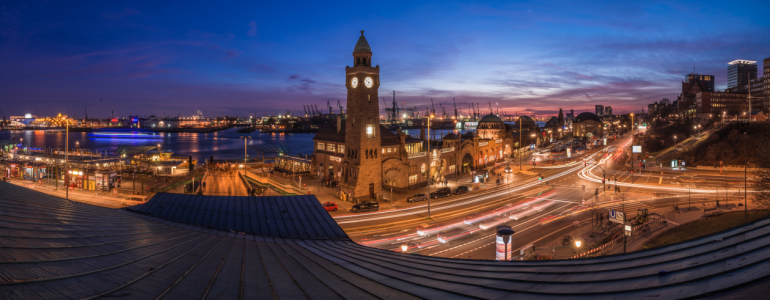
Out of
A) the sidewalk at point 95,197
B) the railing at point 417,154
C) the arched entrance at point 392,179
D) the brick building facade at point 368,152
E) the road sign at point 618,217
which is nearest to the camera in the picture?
the road sign at point 618,217

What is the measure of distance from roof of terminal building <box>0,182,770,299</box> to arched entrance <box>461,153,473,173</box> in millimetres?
48821

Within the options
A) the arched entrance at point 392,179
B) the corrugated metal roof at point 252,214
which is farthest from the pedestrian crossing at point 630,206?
the corrugated metal roof at point 252,214

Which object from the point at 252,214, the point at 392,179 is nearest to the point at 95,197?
the point at 252,214

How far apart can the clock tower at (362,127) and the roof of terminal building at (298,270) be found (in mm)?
27222

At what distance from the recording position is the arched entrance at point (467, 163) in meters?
58.2

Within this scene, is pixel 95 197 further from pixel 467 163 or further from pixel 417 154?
pixel 467 163

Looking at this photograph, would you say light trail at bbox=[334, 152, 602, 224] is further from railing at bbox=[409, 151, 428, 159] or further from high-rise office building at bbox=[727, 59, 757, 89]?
high-rise office building at bbox=[727, 59, 757, 89]

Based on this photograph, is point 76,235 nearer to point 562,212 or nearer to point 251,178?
point 562,212

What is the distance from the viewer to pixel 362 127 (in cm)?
3788

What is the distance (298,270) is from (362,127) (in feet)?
97.2

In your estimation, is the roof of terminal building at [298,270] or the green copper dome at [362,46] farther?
the green copper dome at [362,46]

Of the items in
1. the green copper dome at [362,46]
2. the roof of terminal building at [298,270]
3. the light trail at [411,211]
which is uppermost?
the green copper dome at [362,46]

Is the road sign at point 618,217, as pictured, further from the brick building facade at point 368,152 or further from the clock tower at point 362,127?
the clock tower at point 362,127

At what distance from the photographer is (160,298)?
18.7 ft
